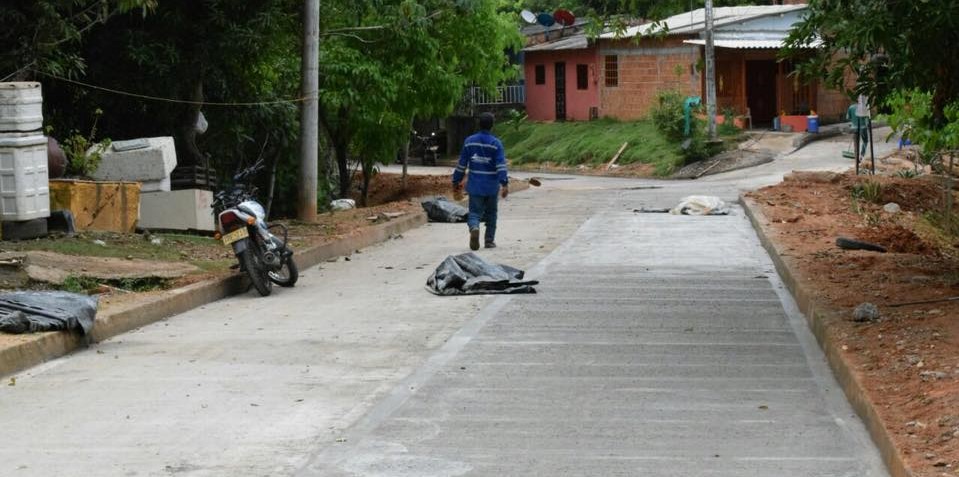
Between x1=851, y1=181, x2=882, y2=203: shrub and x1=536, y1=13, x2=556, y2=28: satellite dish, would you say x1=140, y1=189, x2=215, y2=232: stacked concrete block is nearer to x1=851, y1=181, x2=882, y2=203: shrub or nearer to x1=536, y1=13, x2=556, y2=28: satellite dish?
x1=851, y1=181, x2=882, y2=203: shrub

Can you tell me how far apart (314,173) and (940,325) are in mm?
12164

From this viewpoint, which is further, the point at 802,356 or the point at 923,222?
the point at 923,222

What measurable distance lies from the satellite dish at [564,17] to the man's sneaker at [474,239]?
42.4 metres

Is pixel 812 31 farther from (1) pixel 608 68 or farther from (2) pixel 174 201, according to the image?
(1) pixel 608 68

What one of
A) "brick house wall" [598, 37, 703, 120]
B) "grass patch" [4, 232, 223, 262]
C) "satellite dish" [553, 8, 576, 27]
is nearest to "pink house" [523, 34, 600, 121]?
"brick house wall" [598, 37, 703, 120]

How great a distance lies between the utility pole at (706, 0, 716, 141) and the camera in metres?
42.4

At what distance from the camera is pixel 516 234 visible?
20500 millimetres

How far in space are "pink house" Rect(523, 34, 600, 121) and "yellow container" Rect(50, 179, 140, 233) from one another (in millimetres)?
39095

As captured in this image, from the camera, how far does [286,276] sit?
14.5 metres

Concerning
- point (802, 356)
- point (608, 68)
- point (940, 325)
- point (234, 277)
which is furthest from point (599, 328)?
point (608, 68)

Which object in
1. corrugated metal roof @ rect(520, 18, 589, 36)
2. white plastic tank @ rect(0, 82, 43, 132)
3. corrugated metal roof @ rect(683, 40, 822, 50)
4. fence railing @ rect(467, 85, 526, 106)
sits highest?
corrugated metal roof @ rect(520, 18, 589, 36)

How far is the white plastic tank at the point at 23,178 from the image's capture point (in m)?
15.5

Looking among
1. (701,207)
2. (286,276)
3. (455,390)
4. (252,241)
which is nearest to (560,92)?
(701,207)

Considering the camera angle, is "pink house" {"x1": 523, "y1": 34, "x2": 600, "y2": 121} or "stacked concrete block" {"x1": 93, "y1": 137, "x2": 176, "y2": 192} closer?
"stacked concrete block" {"x1": 93, "y1": 137, "x2": 176, "y2": 192}
